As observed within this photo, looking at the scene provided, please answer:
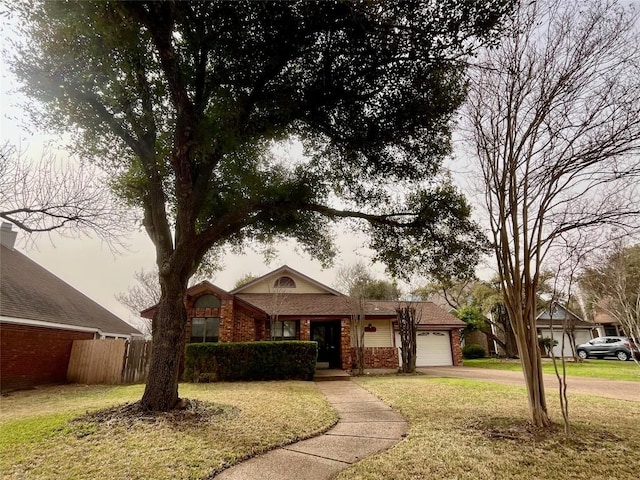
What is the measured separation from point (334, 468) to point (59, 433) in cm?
424

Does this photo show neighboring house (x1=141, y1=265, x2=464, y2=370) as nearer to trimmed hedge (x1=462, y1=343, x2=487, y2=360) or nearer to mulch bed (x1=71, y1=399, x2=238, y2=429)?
trimmed hedge (x1=462, y1=343, x2=487, y2=360)

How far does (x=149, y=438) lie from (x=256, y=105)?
19.5 ft

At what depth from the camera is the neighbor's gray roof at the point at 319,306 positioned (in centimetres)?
1770

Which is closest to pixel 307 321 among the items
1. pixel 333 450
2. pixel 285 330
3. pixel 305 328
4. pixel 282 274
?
pixel 305 328

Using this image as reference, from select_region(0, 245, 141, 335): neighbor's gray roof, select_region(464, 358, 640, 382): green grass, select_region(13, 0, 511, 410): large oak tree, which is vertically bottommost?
select_region(464, 358, 640, 382): green grass

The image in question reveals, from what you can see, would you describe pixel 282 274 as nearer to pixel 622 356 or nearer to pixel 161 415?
pixel 161 415

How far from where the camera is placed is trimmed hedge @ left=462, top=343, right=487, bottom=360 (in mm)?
26047

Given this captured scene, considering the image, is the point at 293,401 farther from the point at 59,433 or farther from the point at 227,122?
the point at 227,122

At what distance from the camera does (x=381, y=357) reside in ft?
59.9

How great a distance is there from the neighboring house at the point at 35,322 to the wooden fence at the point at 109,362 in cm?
56

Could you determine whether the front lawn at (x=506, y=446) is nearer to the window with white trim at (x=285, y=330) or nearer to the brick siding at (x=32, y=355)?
the window with white trim at (x=285, y=330)

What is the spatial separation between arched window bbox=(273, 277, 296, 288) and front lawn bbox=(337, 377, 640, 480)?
13546mm

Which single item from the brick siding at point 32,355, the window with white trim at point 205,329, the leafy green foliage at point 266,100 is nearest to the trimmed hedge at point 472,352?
the window with white trim at point 205,329

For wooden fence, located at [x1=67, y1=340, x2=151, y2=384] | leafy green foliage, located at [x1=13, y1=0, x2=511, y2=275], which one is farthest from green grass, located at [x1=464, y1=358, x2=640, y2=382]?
wooden fence, located at [x1=67, y1=340, x2=151, y2=384]
